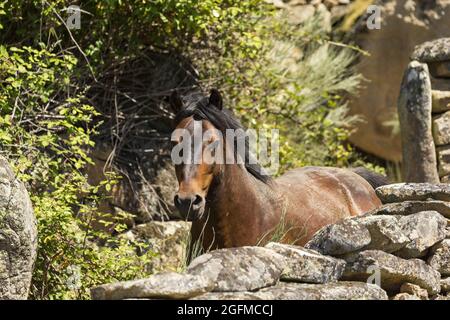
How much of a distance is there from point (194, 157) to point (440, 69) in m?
4.06

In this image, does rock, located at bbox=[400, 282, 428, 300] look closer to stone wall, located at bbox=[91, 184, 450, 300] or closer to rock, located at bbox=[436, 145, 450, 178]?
stone wall, located at bbox=[91, 184, 450, 300]

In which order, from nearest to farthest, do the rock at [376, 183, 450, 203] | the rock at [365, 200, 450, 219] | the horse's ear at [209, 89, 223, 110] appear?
the rock at [365, 200, 450, 219]
the rock at [376, 183, 450, 203]
the horse's ear at [209, 89, 223, 110]

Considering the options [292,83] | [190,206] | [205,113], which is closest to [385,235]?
[190,206]

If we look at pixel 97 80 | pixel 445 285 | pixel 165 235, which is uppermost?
pixel 97 80

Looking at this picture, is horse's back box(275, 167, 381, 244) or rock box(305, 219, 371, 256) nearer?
rock box(305, 219, 371, 256)

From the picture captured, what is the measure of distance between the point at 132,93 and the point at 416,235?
15.2 ft

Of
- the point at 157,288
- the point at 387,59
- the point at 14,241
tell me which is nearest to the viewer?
the point at 157,288

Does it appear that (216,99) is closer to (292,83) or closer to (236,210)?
(236,210)

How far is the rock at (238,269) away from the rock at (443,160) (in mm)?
4796

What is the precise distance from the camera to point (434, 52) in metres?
8.92

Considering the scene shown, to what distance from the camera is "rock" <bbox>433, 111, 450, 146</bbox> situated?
879 centimetres

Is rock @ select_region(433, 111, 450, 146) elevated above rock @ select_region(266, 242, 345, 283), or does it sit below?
above

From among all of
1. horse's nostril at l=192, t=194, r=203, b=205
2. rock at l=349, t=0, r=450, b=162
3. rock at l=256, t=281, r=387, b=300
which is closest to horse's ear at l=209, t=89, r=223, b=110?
horse's nostril at l=192, t=194, r=203, b=205
